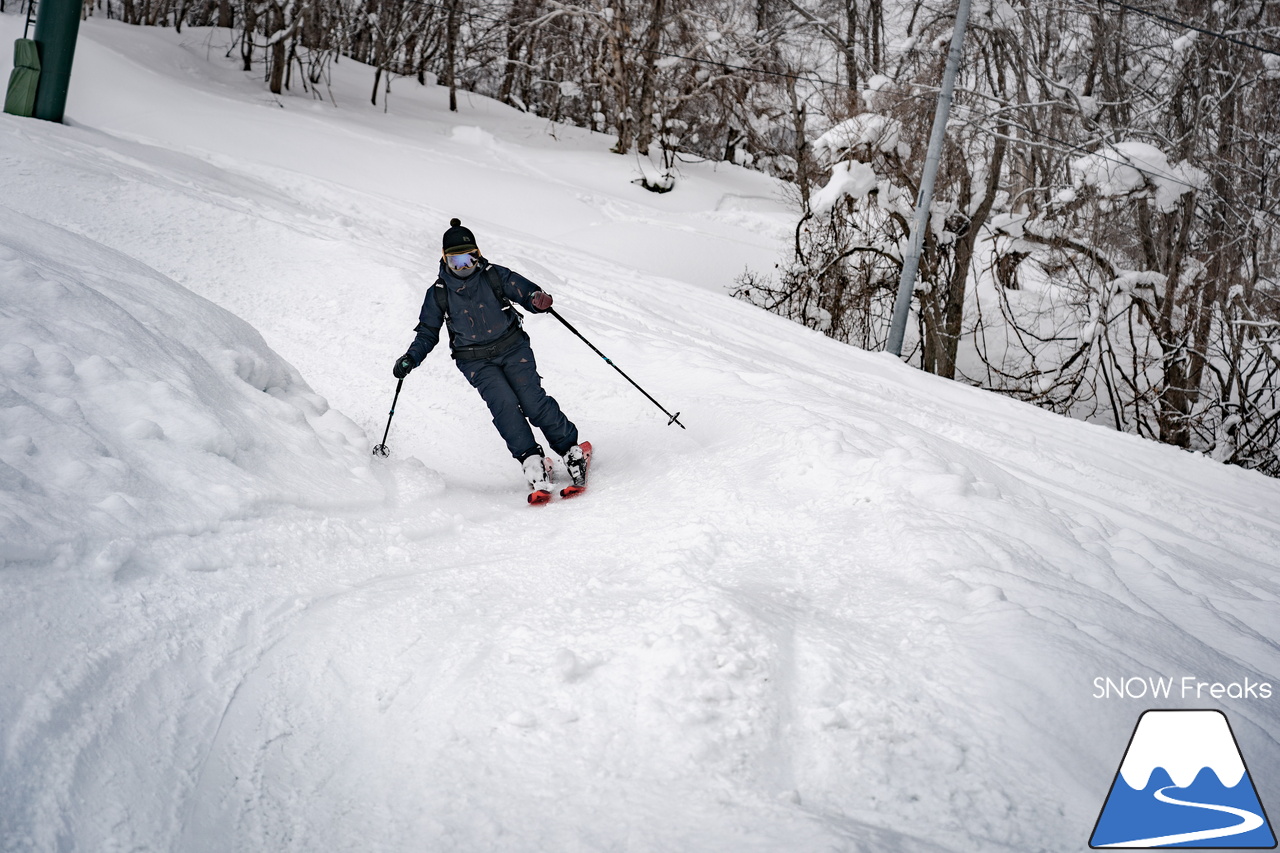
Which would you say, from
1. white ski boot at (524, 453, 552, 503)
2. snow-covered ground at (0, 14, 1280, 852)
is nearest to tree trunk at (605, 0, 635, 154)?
snow-covered ground at (0, 14, 1280, 852)

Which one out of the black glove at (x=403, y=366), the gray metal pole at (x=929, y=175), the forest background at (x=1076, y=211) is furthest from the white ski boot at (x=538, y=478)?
the forest background at (x=1076, y=211)

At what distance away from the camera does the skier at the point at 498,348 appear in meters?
5.41

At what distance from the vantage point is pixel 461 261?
5.32 meters

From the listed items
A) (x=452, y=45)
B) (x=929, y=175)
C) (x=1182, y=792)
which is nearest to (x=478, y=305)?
(x=1182, y=792)

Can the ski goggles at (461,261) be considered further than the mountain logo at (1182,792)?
Yes

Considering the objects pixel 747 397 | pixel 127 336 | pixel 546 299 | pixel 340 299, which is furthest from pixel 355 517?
pixel 340 299

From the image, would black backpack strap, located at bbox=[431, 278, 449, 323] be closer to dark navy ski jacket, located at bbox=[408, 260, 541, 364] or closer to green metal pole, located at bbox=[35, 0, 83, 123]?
dark navy ski jacket, located at bbox=[408, 260, 541, 364]

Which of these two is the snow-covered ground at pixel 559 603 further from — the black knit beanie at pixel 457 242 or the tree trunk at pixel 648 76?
the tree trunk at pixel 648 76

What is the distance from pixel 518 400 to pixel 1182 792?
164 inches

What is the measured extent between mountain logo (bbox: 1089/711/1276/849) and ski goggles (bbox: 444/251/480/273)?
4.30 metres

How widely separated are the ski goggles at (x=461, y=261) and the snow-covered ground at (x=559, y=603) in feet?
4.17

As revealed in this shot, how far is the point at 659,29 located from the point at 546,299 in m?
17.9

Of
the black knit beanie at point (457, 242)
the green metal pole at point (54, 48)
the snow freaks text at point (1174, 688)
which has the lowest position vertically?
the snow freaks text at point (1174, 688)

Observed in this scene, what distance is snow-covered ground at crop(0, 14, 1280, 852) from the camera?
233cm
